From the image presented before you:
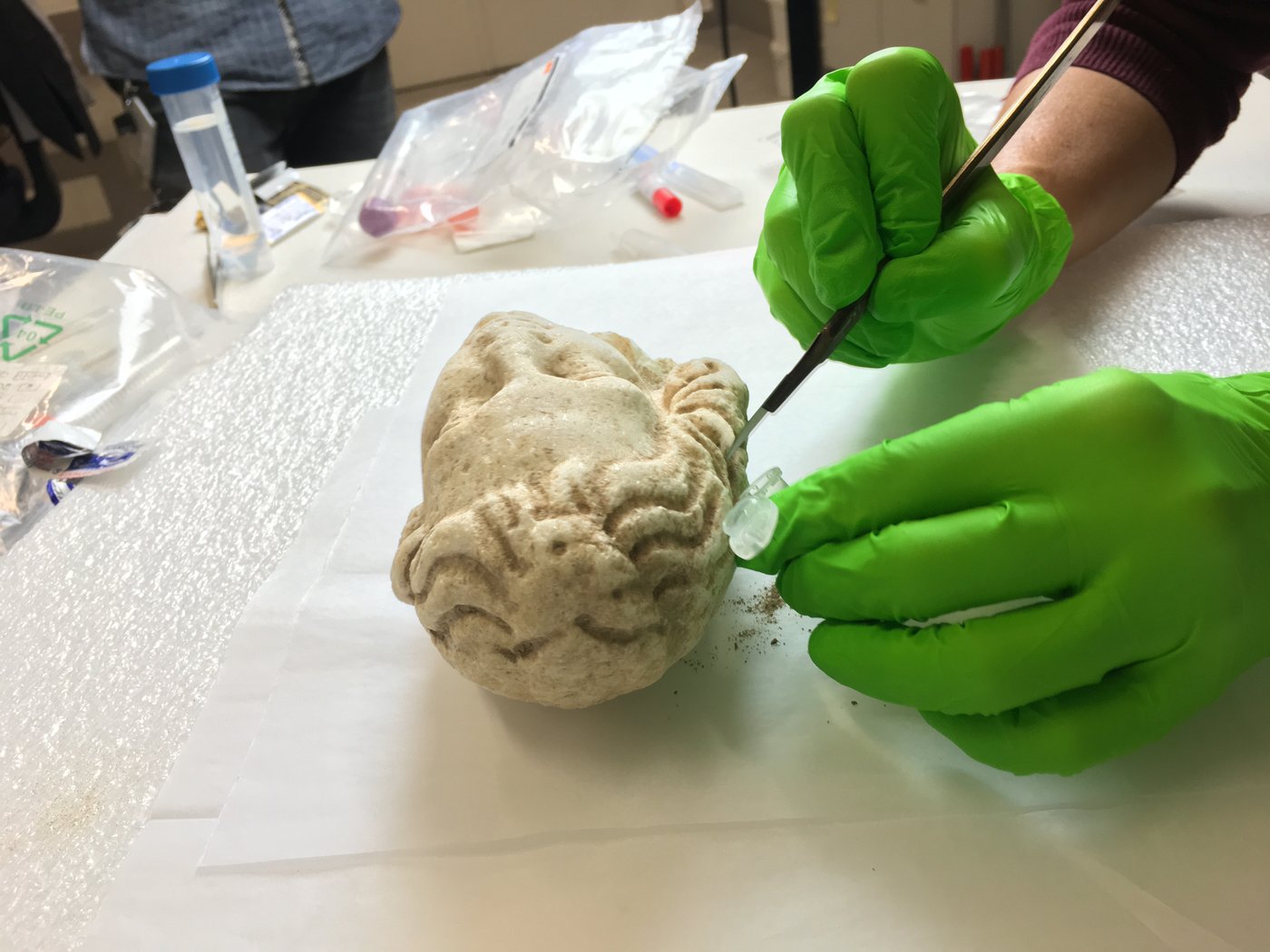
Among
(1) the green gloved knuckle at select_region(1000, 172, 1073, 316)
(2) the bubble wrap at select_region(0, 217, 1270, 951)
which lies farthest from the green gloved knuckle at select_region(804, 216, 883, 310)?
(2) the bubble wrap at select_region(0, 217, 1270, 951)

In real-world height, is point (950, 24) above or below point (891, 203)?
below

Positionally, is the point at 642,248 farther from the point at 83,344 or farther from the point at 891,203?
the point at 83,344

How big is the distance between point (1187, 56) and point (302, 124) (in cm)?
255

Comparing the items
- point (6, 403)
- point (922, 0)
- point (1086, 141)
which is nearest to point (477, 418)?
point (6, 403)

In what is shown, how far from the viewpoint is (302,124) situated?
3033mm

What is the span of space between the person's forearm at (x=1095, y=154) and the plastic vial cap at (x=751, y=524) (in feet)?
3.51

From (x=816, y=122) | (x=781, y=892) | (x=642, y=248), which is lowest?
(x=781, y=892)

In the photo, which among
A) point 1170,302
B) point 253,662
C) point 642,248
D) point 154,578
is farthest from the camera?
point 642,248

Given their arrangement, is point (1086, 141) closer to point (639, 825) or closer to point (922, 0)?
point (639, 825)

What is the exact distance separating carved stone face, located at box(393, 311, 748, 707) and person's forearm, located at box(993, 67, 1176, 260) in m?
1.03

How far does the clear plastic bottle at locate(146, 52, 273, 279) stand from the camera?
210 centimetres

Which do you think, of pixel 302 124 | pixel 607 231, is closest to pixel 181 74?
pixel 607 231

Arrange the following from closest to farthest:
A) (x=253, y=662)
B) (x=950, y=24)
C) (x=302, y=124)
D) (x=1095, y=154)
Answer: (x=253, y=662)
(x=1095, y=154)
(x=302, y=124)
(x=950, y=24)

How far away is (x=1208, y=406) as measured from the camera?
1108 millimetres
